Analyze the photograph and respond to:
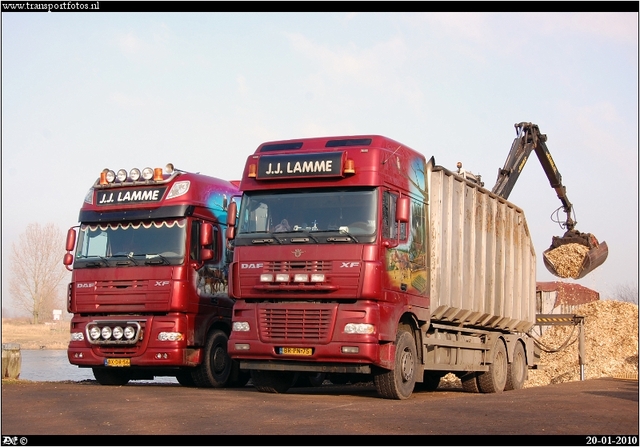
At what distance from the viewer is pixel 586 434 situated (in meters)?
9.20

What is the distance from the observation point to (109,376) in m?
17.7

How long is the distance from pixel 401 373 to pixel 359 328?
1348 mm

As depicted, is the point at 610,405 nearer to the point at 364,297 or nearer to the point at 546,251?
the point at 364,297

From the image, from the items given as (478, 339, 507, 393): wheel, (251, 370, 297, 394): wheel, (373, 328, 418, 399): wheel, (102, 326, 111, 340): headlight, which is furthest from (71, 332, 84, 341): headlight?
(478, 339, 507, 393): wheel

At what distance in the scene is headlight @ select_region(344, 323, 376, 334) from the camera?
13.5 m

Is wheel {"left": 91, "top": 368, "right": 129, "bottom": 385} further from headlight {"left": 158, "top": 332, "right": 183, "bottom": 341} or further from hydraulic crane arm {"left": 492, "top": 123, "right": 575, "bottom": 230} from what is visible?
hydraulic crane arm {"left": 492, "top": 123, "right": 575, "bottom": 230}

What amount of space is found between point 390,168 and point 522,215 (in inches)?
321

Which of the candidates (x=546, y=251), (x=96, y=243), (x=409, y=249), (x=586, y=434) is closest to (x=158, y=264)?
(x=96, y=243)

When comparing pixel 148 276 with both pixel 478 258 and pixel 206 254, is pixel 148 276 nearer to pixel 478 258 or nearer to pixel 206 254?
pixel 206 254

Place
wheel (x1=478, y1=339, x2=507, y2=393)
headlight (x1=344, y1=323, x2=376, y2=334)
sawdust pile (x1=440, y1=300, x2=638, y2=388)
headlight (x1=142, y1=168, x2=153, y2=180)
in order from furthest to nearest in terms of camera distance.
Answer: sawdust pile (x1=440, y1=300, x2=638, y2=388) < wheel (x1=478, y1=339, x2=507, y2=393) < headlight (x1=142, y1=168, x2=153, y2=180) < headlight (x1=344, y1=323, x2=376, y2=334)

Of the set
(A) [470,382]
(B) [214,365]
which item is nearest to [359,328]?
(B) [214,365]

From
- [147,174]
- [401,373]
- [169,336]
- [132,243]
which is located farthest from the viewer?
[147,174]

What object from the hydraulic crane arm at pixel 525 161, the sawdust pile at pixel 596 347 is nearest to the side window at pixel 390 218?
the sawdust pile at pixel 596 347

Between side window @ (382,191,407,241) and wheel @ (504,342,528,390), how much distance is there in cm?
699
